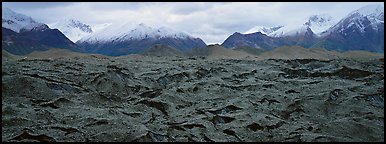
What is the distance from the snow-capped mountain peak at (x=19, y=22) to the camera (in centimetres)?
7893

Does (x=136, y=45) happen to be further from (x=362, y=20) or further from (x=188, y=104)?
(x=188, y=104)

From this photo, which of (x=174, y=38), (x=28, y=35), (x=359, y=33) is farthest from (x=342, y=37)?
(x=28, y=35)

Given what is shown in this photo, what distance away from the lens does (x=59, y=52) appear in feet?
153

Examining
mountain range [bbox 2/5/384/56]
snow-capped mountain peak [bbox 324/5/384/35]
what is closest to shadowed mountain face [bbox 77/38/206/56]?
mountain range [bbox 2/5/384/56]

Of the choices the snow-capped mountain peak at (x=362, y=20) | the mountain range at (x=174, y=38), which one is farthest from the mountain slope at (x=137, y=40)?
the snow-capped mountain peak at (x=362, y=20)

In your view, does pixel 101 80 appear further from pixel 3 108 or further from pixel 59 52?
pixel 59 52

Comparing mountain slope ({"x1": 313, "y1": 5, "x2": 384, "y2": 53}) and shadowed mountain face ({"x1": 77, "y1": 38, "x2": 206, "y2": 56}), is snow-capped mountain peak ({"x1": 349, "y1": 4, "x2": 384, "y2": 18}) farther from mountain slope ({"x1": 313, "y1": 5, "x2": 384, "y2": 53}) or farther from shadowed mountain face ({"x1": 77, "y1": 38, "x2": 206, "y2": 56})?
shadowed mountain face ({"x1": 77, "y1": 38, "x2": 206, "y2": 56})

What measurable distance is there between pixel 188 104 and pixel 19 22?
74497 millimetres

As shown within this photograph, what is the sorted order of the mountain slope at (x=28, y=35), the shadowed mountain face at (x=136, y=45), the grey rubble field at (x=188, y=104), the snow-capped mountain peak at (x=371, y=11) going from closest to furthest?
1. the grey rubble field at (x=188, y=104)
2. the mountain slope at (x=28, y=35)
3. the shadowed mountain face at (x=136, y=45)
4. the snow-capped mountain peak at (x=371, y=11)

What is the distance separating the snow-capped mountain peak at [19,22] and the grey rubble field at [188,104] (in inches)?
A: 2519

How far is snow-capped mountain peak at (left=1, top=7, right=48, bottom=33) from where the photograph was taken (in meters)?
78.9

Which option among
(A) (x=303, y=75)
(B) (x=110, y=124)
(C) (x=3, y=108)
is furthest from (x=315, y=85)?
(C) (x=3, y=108)

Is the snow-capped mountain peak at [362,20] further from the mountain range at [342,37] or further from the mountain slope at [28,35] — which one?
the mountain slope at [28,35]

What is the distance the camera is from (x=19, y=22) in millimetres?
81875
